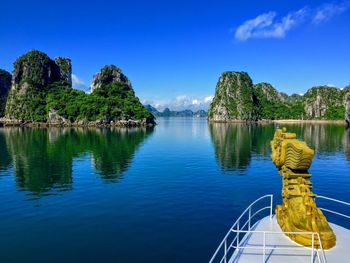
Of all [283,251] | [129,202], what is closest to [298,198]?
[283,251]

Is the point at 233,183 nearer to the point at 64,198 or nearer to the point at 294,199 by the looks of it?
the point at 64,198

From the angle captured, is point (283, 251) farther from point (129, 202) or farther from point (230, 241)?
point (129, 202)

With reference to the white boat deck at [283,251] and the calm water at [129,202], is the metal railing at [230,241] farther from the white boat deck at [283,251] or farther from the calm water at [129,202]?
the calm water at [129,202]

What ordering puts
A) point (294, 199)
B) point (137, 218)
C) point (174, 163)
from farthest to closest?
point (174, 163), point (137, 218), point (294, 199)

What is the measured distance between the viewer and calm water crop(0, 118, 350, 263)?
23375 millimetres

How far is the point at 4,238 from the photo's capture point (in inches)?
996


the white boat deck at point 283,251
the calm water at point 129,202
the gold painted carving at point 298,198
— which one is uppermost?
the gold painted carving at point 298,198

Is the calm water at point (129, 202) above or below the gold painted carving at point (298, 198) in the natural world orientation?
below

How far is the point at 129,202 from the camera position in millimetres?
35469

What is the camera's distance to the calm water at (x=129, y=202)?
23375mm

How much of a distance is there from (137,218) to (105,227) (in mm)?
3564

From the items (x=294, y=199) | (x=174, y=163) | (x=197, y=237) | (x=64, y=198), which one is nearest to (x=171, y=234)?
(x=197, y=237)

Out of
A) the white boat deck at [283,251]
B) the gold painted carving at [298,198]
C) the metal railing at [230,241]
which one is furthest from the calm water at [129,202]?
the gold painted carving at [298,198]

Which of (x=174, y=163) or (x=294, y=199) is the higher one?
(x=294, y=199)
